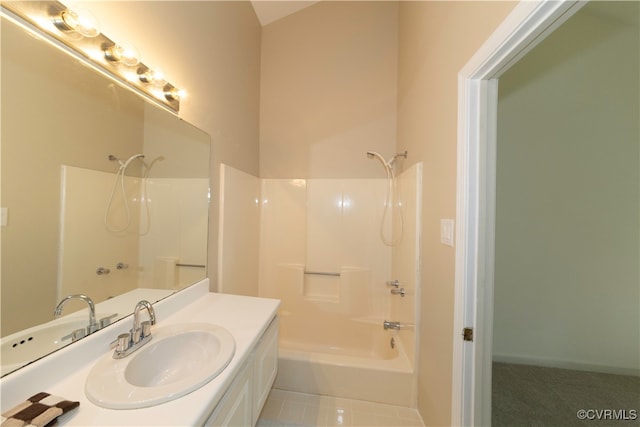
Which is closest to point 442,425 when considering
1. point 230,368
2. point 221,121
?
point 230,368

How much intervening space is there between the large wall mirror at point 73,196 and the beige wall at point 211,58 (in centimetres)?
25

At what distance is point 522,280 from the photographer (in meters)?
2.03

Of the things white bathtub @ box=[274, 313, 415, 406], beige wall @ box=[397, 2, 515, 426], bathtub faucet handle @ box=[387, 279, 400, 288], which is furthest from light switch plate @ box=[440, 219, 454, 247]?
white bathtub @ box=[274, 313, 415, 406]

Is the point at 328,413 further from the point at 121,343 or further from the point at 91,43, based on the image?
the point at 91,43

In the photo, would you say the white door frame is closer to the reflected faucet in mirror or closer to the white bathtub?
the white bathtub

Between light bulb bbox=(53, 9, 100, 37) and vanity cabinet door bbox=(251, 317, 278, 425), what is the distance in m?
1.41

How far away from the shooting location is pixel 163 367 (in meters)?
0.92

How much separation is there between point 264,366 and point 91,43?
1571 millimetres

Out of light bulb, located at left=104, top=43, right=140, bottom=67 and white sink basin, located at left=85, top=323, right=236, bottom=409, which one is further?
light bulb, located at left=104, top=43, right=140, bottom=67

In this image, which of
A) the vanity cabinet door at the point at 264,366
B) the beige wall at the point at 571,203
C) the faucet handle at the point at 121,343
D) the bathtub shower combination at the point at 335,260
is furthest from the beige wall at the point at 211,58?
the beige wall at the point at 571,203

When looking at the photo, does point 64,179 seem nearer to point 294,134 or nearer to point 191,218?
point 191,218

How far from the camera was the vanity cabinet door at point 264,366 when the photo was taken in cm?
105

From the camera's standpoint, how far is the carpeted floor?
150cm

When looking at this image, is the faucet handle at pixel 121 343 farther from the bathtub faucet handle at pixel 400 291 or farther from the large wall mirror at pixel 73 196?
the bathtub faucet handle at pixel 400 291
